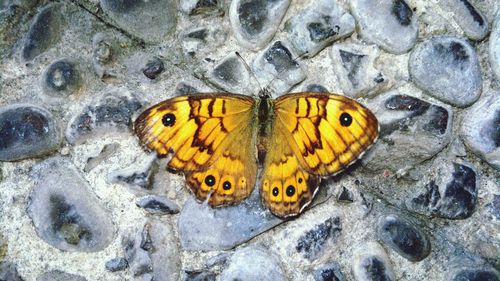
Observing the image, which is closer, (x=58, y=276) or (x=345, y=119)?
(x=345, y=119)

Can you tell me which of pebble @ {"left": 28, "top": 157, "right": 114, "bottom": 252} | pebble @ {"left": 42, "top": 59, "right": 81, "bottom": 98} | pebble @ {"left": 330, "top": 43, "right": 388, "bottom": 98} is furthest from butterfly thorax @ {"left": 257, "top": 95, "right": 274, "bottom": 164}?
pebble @ {"left": 42, "top": 59, "right": 81, "bottom": 98}

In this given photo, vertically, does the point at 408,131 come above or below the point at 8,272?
above

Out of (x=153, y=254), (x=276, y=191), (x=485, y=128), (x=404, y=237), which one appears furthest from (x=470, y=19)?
(x=153, y=254)

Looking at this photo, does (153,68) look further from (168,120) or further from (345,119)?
(345,119)

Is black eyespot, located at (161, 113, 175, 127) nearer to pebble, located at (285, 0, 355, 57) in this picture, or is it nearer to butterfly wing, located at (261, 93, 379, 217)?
butterfly wing, located at (261, 93, 379, 217)

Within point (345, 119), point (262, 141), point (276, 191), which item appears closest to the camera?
point (345, 119)

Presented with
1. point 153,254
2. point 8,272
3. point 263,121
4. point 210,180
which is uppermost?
point 263,121

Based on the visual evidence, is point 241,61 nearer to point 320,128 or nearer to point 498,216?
point 320,128

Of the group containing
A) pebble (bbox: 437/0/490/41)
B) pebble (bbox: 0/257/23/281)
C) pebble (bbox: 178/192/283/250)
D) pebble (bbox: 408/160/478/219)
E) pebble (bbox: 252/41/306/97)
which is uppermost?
pebble (bbox: 437/0/490/41)
